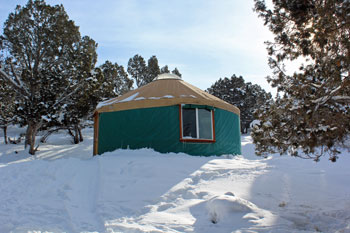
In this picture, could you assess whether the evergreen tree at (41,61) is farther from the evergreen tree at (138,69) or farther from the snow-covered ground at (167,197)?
the evergreen tree at (138,69)

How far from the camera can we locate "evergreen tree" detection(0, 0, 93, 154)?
11312 mm

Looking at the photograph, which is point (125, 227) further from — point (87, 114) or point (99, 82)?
point (87, 114)

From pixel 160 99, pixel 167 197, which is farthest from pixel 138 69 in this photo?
pixel 167 197

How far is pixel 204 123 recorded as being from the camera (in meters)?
7.73

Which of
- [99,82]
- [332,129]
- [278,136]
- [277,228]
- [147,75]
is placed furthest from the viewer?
[147,75]

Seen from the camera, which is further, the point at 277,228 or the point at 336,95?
the point at 336,95

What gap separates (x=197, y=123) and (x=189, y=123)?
0.71 ft

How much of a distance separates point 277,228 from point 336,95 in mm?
1713

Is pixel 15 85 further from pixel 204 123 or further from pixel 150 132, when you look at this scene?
pixel 204 123

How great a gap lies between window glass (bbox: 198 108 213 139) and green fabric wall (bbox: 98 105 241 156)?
221 millimetres

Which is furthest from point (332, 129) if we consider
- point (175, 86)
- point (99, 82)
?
point (99, 82)

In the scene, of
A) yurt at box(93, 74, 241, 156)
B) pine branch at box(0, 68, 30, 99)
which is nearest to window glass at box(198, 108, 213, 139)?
yurt at box(93, 74, 241, 156)

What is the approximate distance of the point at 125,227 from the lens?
2930 millimetres

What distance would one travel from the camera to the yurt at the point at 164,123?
733 centimetres
